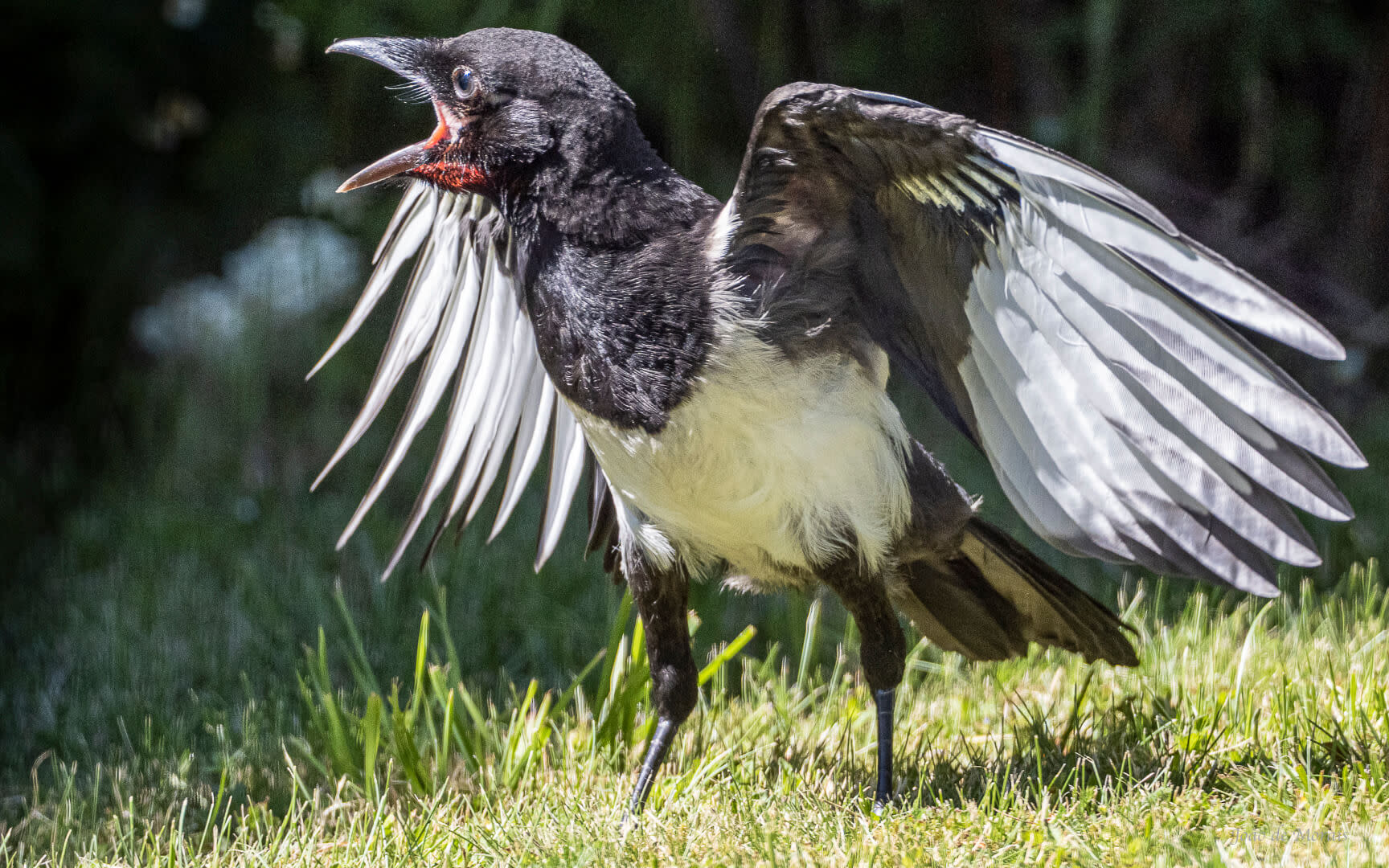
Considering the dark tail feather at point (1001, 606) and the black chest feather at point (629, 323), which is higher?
the black chest feather at point (629, 323)

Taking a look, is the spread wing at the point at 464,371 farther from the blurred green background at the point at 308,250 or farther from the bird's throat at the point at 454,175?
the blurred green background at the point at 308,250

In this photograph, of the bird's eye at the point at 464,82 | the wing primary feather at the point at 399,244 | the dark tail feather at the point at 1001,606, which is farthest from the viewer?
the wing primary feather at the point at 399,244

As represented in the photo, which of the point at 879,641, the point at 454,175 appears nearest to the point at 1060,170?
the point at 879,641

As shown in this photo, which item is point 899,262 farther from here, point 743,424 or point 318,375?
point 318,375

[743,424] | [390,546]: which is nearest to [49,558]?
[390,546]

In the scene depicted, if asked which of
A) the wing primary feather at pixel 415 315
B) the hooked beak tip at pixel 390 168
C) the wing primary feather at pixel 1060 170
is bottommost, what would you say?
the wing primary feather at pixel 415 315

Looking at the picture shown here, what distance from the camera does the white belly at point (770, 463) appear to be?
2.63 meters

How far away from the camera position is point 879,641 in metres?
3.00

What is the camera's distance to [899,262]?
2703 millimetres

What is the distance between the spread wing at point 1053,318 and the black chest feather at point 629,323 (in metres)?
0.10

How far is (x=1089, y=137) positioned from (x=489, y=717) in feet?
9.37

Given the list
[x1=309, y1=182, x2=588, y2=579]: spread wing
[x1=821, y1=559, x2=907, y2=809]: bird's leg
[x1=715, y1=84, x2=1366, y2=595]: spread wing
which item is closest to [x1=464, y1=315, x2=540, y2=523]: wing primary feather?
[x1=309, y1=182, x2=588, y2=579]: spread wing

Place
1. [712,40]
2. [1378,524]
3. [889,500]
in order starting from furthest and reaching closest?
1. [712,40]
2. [1378,524]
3. [889,500]

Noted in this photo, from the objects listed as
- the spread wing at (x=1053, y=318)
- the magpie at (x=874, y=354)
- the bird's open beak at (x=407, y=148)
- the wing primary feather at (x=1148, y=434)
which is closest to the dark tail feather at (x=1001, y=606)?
the magpie at (x=874, y=354)
